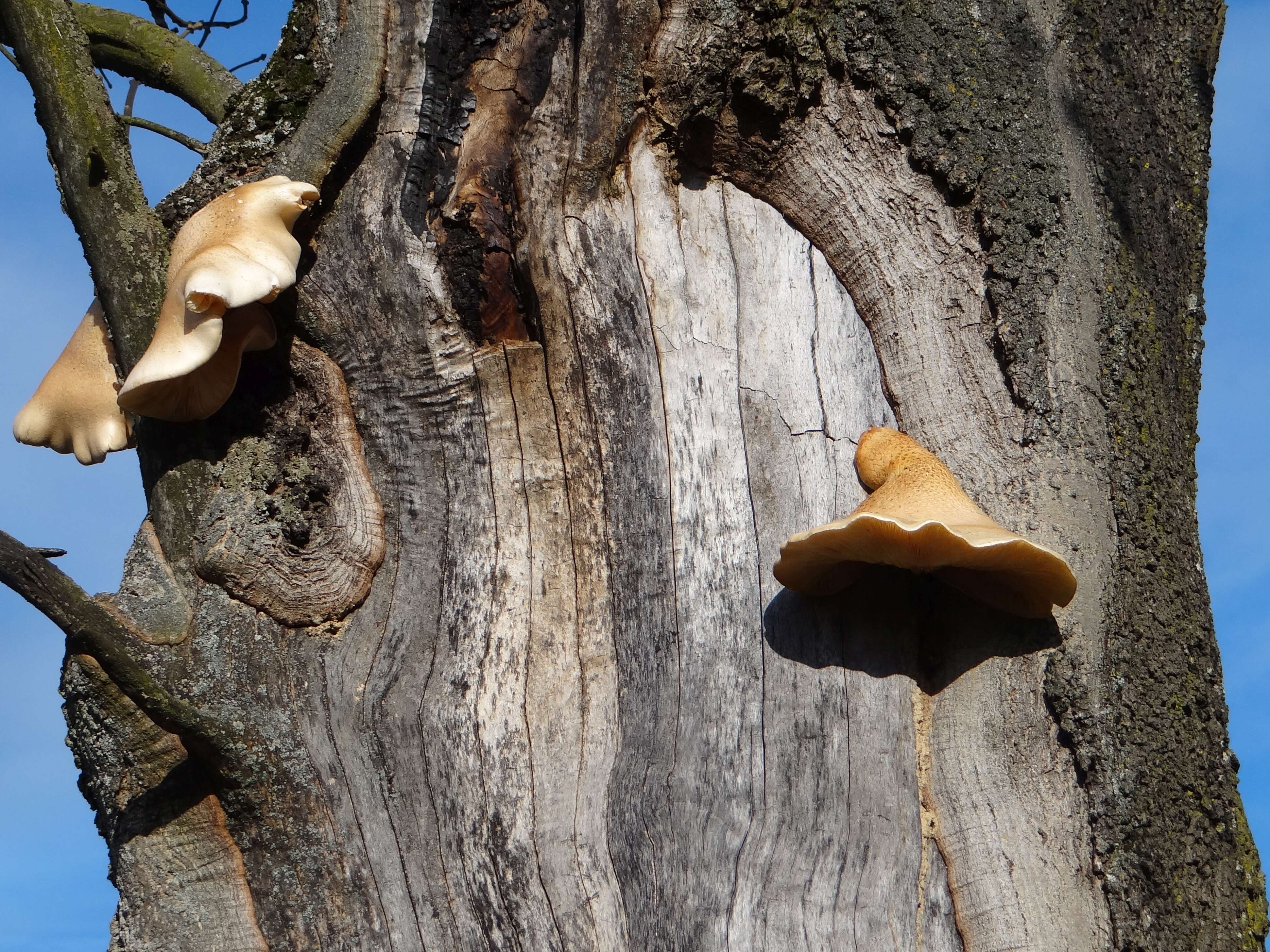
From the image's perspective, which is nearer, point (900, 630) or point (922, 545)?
point (922, 545)

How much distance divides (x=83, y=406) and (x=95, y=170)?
62 centimetres

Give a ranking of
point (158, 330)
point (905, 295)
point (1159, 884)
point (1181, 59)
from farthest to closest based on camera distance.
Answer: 1. point (1181, 59)
2. point (905, 295)
3. point (158, 330)
4. point (1159, 884)

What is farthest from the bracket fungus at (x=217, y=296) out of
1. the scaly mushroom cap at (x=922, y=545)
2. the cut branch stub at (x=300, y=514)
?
the scaly mushroom cap at (x=922, y=545)

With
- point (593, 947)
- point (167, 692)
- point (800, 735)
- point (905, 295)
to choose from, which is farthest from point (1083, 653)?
point (167, 692)

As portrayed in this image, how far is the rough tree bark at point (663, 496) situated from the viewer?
2066 millimetres

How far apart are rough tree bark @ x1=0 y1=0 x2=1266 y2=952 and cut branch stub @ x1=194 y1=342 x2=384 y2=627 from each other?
0.04ft

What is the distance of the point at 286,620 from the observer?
7.73ft

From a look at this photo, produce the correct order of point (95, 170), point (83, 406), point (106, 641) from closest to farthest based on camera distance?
point (106, 641) → point (95, 170) → point (83, 406)

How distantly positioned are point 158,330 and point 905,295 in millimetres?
1760

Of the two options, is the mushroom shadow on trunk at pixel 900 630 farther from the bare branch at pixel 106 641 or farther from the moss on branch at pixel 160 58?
the moss on branch at pixel 160 58

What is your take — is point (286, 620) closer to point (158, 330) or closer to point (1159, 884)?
point (158, 330)

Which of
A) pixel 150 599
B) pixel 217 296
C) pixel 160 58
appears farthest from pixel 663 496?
pixel 160 58

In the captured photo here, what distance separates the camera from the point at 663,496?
232 centimetres

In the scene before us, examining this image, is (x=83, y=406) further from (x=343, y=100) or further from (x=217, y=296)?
(x=343, y=100)
